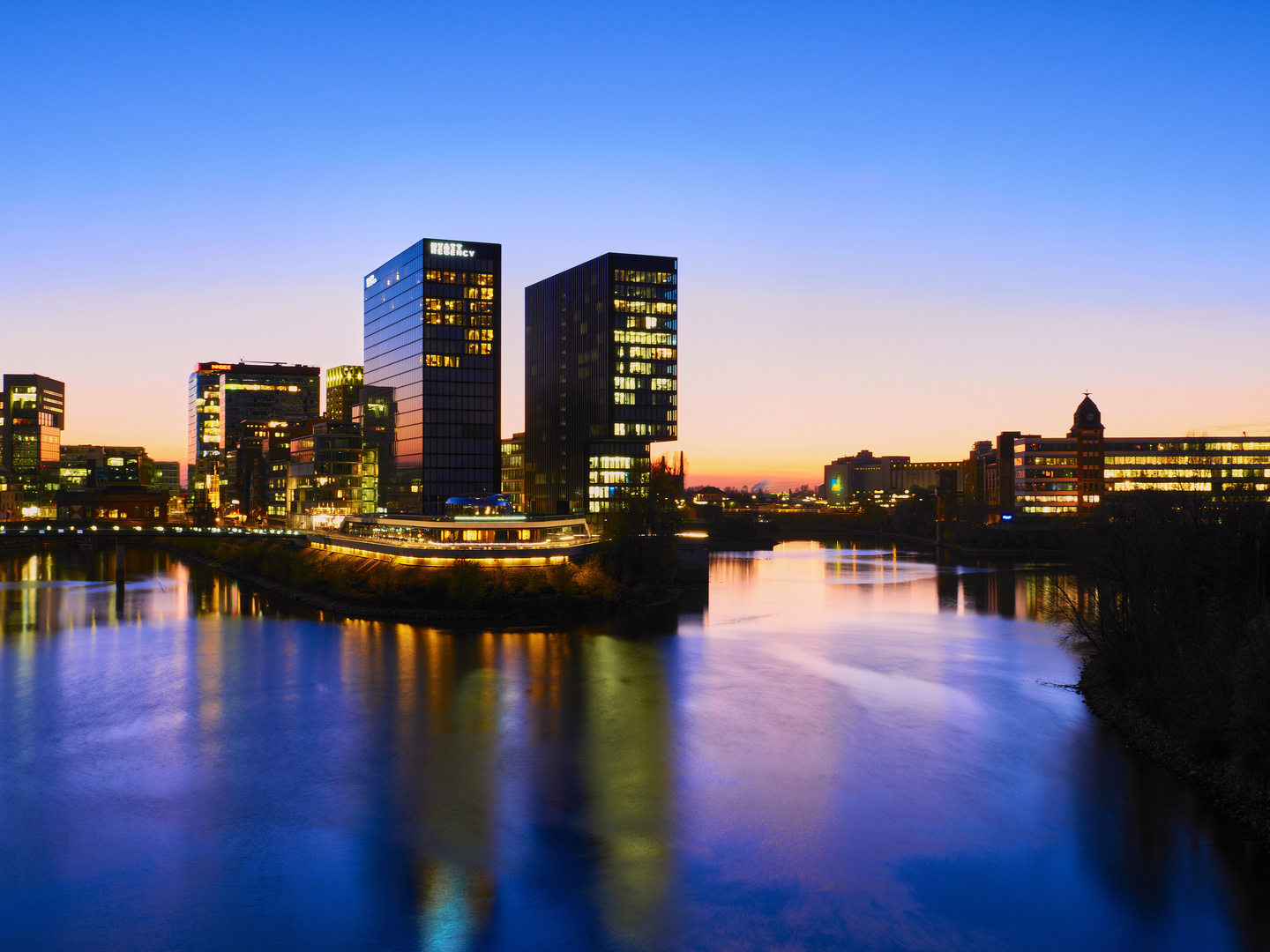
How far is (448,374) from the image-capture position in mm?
139500

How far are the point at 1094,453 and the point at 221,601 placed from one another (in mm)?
168224

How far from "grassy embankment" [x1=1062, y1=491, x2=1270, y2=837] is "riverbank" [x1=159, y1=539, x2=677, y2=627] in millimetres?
42205

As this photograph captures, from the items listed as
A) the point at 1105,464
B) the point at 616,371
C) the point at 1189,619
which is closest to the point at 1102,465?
the point at 1105,464

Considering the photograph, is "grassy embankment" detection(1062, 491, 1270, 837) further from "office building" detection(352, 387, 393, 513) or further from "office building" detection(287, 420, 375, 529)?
"office building" detection(287, 420, 375, 529)

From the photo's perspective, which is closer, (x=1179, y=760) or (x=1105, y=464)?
(x=1179, y=760)

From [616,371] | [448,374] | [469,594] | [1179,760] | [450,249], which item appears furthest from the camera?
[616,371]

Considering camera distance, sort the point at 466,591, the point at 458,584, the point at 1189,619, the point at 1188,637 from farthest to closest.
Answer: the point at 458,584 → the point at 466,591 → the point at 1189,619 → the point at 1188,637

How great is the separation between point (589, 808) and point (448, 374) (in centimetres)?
11570

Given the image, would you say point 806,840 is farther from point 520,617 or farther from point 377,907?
point 520,617

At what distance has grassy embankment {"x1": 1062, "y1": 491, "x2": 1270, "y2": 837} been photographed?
28328mm

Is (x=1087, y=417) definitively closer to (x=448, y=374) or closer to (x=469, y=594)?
(x=448, y=374)

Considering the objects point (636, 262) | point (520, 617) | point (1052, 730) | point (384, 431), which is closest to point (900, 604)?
point (520, 617)

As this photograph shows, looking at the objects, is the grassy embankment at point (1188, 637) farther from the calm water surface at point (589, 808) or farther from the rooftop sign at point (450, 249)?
the rooftop sign at point (450, 249)

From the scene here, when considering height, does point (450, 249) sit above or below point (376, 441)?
above
